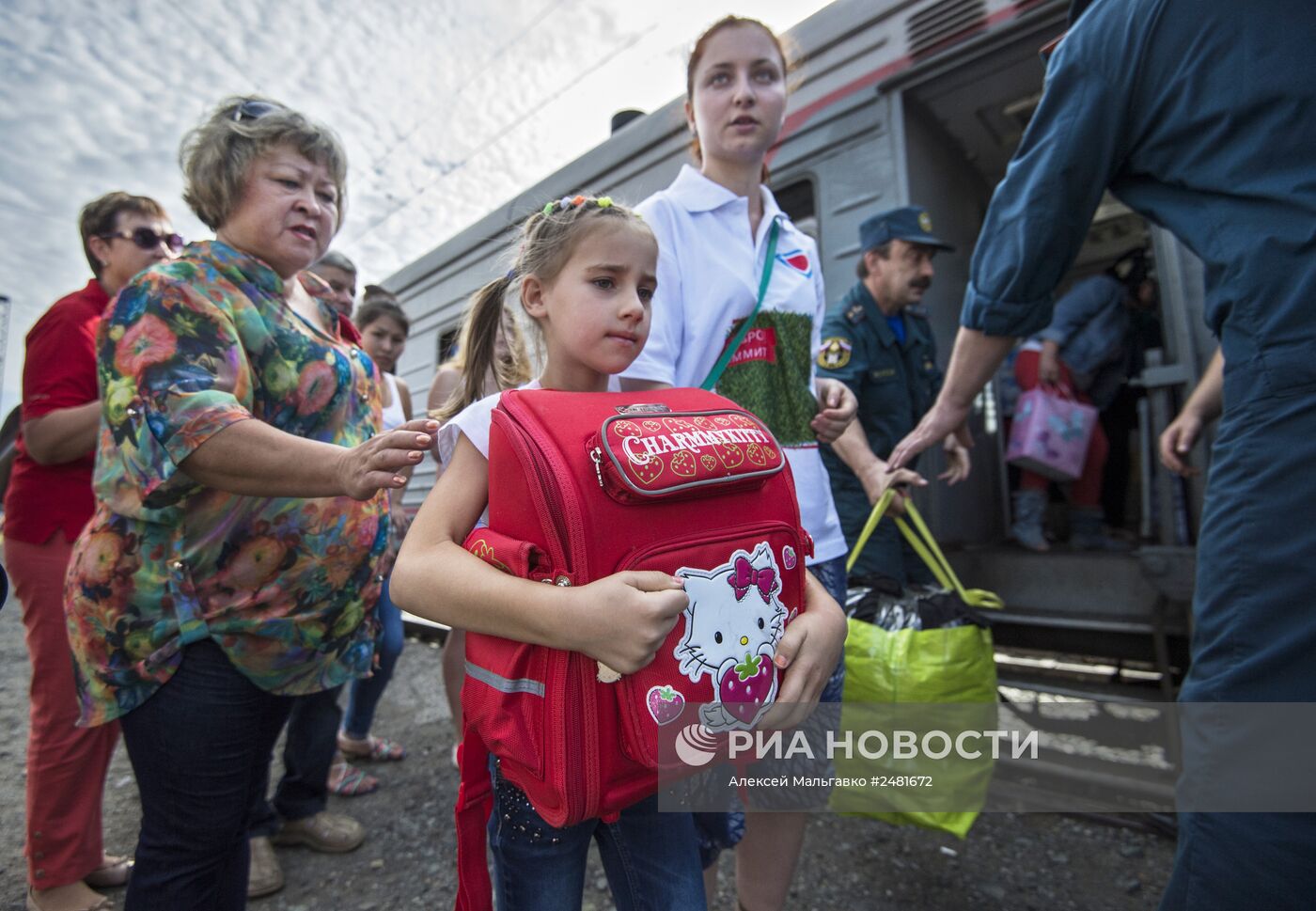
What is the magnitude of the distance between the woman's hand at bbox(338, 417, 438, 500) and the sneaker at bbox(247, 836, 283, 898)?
1.67 meters

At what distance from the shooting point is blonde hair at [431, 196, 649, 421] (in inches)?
45.8

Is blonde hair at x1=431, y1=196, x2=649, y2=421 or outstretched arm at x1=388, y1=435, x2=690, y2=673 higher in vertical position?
blonde hair at x1=431, y1=196, x2=649, y2=421

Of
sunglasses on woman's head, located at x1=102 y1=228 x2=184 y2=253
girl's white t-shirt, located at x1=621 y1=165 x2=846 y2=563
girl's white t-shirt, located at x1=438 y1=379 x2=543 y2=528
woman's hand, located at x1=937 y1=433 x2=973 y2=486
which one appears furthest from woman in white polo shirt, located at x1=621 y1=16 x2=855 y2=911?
sunglasses on woman's head, located at x1=102 y1=228 x2=184 y2=253

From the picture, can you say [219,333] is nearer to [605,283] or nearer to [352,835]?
[605,283]

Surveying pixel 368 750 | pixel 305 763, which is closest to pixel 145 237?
pixel 305 763

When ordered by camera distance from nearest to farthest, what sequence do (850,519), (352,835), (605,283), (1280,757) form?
(1280,757) < (605,283) < (352,835) < (850,519)

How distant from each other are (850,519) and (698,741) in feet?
6.24

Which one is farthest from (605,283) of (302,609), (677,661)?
(302,609)

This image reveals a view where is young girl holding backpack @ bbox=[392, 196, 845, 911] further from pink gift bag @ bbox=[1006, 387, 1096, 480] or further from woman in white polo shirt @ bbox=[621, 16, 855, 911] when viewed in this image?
pink gift bag @ bbox=[1006, 387, 1096, 480]

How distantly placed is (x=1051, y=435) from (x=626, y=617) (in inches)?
124

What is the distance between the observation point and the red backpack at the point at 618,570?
848mm

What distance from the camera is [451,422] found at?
107 cm

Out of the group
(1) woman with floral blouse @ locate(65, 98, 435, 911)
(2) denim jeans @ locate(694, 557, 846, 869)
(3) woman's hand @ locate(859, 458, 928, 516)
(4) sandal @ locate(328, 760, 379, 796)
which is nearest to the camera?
(1) woman with floral blouse @ locate(65, 98, 435, 911)

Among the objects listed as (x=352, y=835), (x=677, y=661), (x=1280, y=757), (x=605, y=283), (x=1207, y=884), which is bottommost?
(x=352, y=835)
